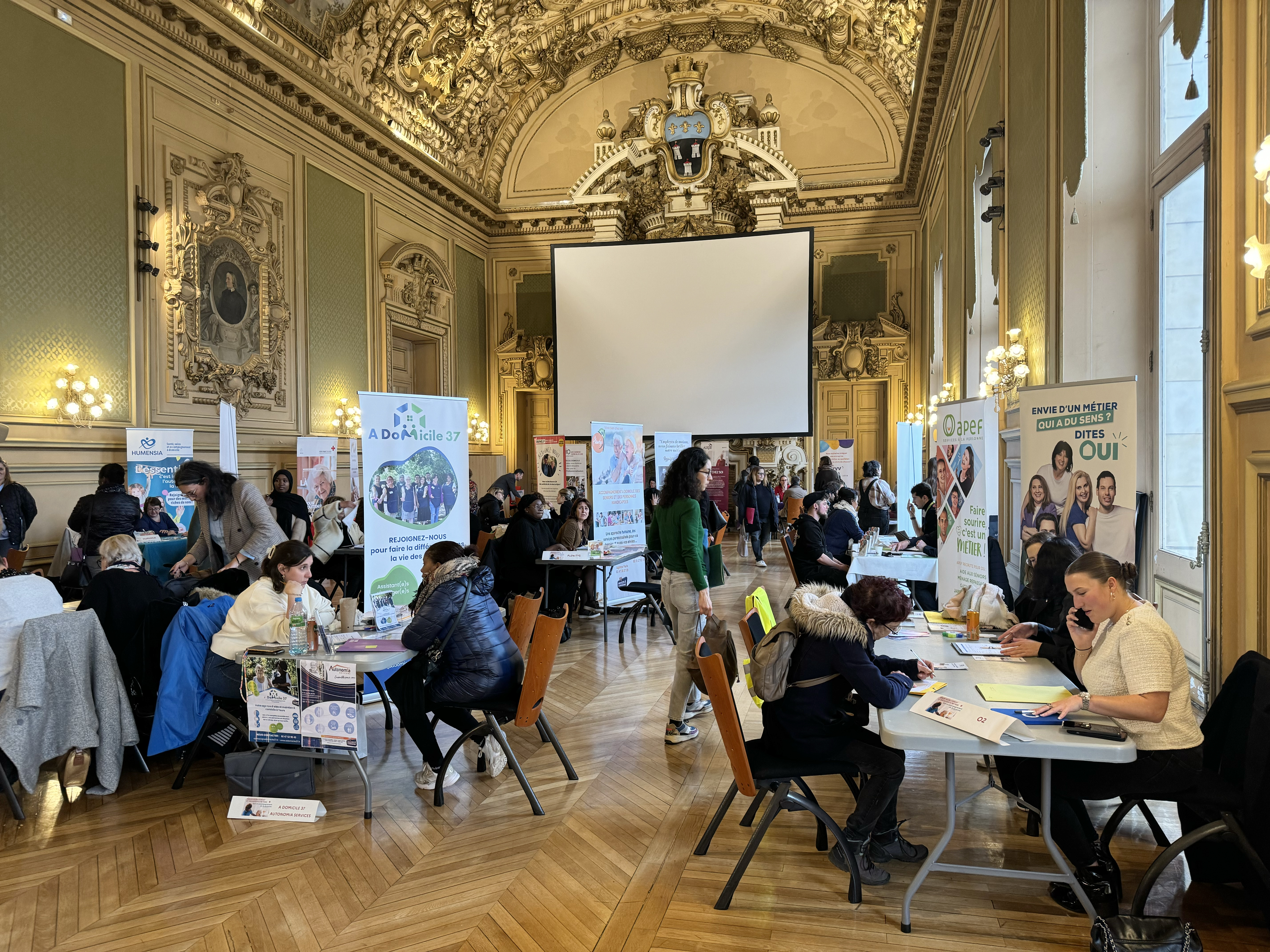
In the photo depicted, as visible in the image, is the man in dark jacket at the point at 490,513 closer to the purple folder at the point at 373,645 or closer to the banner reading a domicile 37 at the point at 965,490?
the purple folder at the point at 373,645

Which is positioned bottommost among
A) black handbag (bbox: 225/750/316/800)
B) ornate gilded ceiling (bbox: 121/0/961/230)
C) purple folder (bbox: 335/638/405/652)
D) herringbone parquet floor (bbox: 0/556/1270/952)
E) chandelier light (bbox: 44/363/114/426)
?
herringbone parquet floor (bbox: 0/556/1270/952)

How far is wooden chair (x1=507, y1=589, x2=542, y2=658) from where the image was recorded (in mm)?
3902

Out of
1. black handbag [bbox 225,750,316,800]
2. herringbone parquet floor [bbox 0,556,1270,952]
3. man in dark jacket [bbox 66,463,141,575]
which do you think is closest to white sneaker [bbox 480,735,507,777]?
herringbone parquet floor [bbox 0,556,1270,952]

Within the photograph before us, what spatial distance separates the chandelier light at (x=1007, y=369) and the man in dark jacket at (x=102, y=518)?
6.28 m

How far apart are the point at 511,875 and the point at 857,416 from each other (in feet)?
44.3

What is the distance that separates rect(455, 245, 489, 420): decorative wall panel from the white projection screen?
1.92m

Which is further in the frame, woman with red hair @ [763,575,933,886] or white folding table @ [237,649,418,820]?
white folding table @ [237,649,418,820]

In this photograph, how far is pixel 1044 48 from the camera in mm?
5215

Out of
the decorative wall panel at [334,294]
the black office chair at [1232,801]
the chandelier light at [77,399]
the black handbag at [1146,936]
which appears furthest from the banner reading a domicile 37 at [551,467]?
the black handbag at [1146,936]

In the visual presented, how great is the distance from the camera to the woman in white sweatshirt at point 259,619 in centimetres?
372

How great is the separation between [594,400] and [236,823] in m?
11.6

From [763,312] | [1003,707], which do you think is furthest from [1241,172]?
[763,312]

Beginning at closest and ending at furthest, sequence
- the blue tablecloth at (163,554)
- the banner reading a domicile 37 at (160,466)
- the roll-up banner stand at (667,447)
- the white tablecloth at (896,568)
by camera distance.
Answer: the white tablecloth at (896,568) → the blue tablecloth at (163,554) → the banner reading a domicile 37 at (160,466) → the roll-up banner stand at (667,447)

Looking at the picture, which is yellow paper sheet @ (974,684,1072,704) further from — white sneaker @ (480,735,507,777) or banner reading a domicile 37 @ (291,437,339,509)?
banner reading a domicile 37 @ (291,437,339,509)
